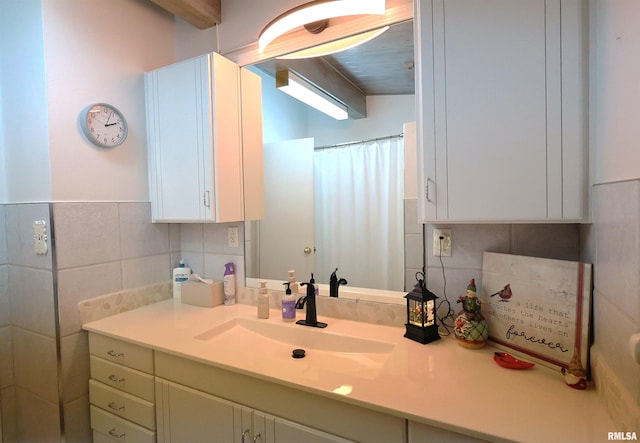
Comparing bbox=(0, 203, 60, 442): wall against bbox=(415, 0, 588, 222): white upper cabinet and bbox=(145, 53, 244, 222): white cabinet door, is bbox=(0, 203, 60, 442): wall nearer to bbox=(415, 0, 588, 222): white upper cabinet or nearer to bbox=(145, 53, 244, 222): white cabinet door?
bbox=(145, 53, 244, 222): white cabinet door

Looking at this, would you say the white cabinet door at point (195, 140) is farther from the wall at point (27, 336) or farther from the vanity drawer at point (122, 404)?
the vanity drawer at point (122, 404)

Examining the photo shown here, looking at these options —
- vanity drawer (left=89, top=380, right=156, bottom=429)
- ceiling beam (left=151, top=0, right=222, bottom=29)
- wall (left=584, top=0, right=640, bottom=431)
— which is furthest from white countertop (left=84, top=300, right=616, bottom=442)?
ceiling beam (left=151, top=0, right=222, bottom=29)

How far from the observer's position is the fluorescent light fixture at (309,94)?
67.3 inches

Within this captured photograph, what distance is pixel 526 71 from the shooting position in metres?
0.97

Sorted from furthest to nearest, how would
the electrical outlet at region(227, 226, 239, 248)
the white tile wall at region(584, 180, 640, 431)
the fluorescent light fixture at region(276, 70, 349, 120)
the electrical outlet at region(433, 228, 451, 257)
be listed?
1. the electrical outlet at region(227, 226, 239, 248)
2. the fluorescent light fixture at region(276, 70, 349, 120)
3. the electrical outlet at region(433, 228, 451, 257)
4. the white tile wall at region(584, 180, 640, 431)

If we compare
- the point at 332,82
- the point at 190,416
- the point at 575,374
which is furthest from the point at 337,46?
the point at 190,416

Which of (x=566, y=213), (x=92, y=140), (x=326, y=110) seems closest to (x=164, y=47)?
(x=92, y=140)

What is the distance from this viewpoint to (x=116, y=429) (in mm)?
1437

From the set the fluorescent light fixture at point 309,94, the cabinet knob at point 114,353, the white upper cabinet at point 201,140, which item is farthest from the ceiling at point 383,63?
the cabinet knob at point 114,353

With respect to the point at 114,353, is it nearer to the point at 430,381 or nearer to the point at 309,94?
the point at 430,381

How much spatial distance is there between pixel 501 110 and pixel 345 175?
0.90 metres

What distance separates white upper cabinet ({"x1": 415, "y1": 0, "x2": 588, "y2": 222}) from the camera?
93cm

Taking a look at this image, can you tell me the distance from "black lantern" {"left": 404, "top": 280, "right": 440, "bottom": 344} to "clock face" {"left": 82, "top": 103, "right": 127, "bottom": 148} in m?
1.63

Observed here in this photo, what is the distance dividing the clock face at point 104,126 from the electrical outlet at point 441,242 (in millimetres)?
1636
